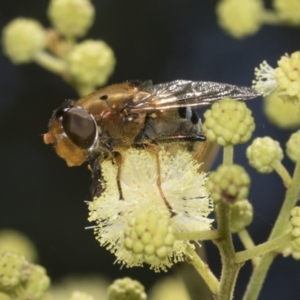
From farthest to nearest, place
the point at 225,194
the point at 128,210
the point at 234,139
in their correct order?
the point at 128,210 < the point at 234,139 < the point at 225,194

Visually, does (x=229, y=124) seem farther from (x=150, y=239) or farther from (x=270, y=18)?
(x=270, y=18)

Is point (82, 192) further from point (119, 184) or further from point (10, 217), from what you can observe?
point (119, 184)

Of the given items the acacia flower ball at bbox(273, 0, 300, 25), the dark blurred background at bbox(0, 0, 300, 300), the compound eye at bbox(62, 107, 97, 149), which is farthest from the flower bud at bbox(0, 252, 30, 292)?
the dark blurred background at bbox(0, 0, 300, 300)

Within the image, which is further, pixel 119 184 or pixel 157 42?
pixel 157 42

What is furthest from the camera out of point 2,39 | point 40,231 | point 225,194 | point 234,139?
point 40,231

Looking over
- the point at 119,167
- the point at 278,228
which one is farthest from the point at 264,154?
the point at 119,167

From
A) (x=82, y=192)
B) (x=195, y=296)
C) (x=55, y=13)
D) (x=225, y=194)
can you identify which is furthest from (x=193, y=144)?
(x=82, y=192)

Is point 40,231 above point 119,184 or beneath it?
above
